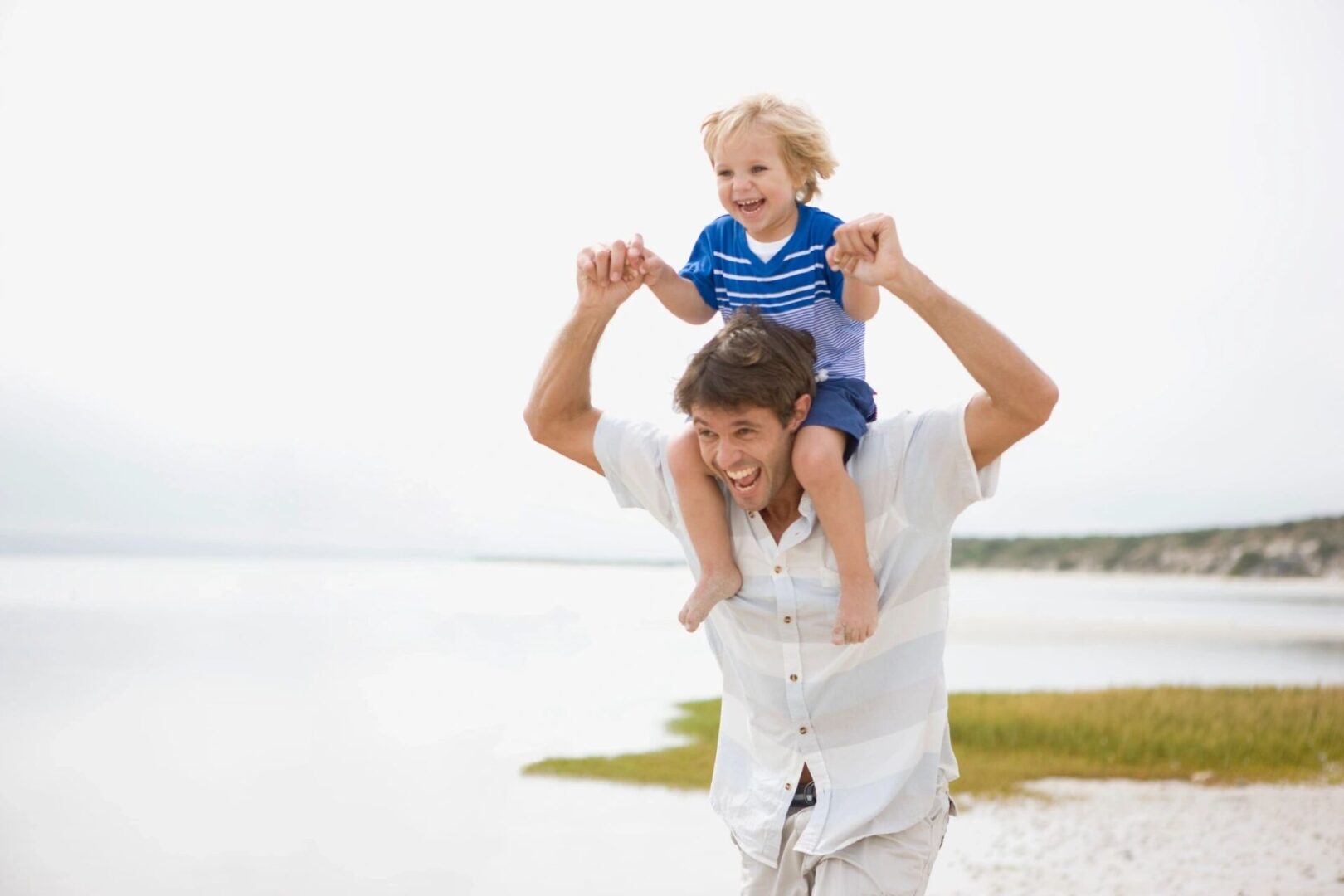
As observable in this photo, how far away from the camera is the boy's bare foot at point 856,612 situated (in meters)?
1.94

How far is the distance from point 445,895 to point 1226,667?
569 centimetres

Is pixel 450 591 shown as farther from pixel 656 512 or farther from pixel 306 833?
pixel 656 512

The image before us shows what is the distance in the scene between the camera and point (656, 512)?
90.0 inches

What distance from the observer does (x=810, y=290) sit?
2.18 meters

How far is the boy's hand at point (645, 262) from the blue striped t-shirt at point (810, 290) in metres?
0.15

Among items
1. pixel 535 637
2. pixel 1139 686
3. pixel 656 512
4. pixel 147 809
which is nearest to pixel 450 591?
pixel 535 637

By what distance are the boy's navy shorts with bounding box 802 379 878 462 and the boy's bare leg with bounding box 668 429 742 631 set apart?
0.68ft

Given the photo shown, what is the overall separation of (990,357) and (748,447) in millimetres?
423

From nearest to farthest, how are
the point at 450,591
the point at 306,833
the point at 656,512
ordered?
the point at 656,512 < the point at 306,833 < the point at 450,591

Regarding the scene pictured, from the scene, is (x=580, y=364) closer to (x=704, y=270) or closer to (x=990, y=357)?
(x=704, y=270)

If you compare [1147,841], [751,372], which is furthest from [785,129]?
[1147,841]

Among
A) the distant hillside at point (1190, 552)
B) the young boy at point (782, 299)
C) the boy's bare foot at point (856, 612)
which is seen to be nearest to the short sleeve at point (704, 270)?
the young boy at point (782, 299)

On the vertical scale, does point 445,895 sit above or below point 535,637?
below

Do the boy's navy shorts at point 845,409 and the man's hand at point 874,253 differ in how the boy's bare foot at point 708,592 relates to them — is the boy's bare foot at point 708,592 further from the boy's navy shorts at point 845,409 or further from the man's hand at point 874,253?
the man's hand at point 874,253
